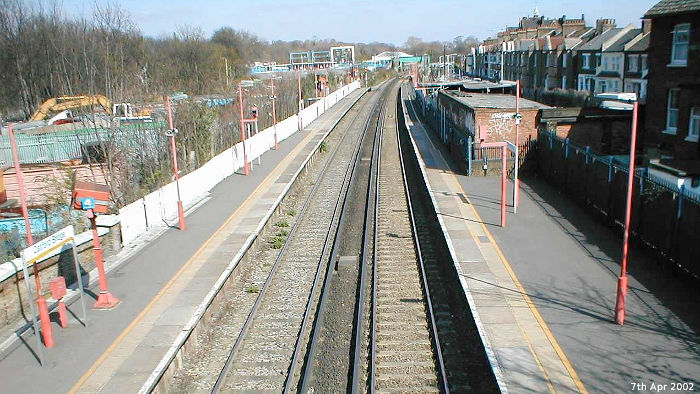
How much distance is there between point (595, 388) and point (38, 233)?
1477cm

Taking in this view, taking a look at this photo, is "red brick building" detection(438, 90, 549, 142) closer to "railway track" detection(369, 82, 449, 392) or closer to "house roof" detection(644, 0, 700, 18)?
"house roof" detection(644, 0, 700, 18)

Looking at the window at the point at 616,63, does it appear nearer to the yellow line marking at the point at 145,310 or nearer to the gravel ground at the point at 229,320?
the yellow line marking at the point at 145,310

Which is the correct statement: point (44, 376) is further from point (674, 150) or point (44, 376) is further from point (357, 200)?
point (674, 150)

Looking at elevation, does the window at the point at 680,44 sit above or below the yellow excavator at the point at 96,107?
above

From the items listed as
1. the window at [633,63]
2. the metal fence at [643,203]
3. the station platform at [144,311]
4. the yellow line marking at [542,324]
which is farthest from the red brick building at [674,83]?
the window at [633,63]

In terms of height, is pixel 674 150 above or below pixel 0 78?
below

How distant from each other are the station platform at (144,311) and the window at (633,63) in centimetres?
3252

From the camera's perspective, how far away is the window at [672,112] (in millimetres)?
23156

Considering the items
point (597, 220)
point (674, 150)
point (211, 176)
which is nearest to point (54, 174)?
point (211, 176)

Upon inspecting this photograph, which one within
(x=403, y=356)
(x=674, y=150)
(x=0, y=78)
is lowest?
(x=403, y=356)

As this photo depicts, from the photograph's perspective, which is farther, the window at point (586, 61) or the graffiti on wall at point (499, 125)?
the window at point (586, 61)

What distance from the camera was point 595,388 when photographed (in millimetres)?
8422

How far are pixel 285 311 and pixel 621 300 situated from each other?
6.78 metres

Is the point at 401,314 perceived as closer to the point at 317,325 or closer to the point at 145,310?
the point at 317,325
